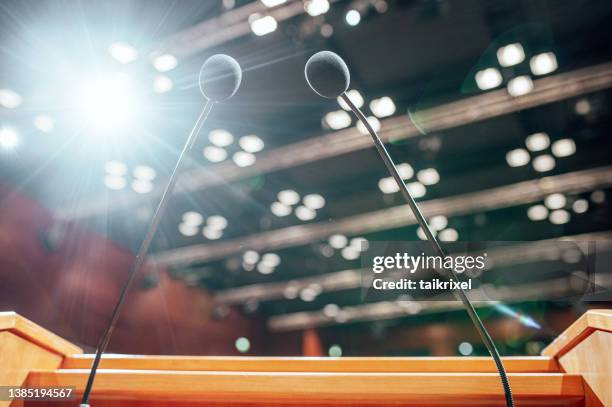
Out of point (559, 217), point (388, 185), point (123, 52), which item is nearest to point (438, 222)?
point (388, 185)

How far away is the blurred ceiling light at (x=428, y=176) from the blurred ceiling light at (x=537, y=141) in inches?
39.6

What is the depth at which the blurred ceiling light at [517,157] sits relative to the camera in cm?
520

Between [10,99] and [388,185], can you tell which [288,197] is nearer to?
[388,185]

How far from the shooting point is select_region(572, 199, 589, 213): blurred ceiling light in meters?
6.16

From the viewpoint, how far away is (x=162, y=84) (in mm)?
4270

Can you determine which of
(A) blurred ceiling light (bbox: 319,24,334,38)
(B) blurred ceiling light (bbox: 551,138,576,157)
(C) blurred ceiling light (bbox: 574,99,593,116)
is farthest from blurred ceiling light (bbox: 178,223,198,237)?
(C) blurred ceiling light (bbox: 574,99,593,116)

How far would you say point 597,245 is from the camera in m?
7.85

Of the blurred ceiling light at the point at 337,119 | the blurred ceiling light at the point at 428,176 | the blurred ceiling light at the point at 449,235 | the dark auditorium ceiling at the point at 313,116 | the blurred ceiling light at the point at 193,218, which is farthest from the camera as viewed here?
the blurred ceiling light at the point at 449,235

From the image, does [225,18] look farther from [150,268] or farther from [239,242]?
[150,268]

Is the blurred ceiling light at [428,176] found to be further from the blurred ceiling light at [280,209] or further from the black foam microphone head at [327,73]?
the black foam microphone head at [327,73]

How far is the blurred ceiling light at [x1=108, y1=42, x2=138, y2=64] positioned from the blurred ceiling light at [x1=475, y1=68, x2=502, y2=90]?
2882 millimetres

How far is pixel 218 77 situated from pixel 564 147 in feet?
16.8

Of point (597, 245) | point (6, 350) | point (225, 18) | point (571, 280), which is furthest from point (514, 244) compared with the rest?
point (6, 350)

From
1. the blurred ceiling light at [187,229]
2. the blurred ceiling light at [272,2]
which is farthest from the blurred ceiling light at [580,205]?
the blurred ceiling light at [187,229]
